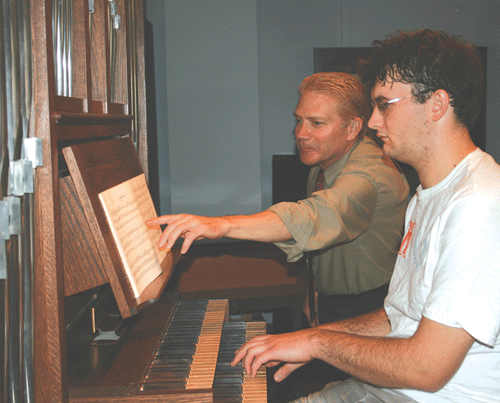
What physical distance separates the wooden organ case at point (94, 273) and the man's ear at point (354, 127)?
35.2 inches

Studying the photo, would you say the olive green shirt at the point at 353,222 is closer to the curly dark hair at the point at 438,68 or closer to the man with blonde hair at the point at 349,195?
the man with blonde hair at the point at 349,195

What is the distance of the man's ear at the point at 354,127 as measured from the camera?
2135 mm

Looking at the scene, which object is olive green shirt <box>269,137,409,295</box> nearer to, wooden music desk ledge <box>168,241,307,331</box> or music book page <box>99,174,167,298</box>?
wooden music desk ledge <box>168,241,307,331</box>

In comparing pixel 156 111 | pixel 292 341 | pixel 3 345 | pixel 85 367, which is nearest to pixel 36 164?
pixel 3 345

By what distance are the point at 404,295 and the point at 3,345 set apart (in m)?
0.92

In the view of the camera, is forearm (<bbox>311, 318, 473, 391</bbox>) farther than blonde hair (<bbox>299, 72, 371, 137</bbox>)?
No

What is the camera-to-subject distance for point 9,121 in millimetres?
917

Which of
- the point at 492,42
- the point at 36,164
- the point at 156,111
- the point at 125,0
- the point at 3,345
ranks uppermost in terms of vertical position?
the point at 492,42

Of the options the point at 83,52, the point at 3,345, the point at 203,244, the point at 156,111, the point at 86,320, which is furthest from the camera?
the point at 156,111

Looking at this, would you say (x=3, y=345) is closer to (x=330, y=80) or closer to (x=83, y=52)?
(x=83, y=52)

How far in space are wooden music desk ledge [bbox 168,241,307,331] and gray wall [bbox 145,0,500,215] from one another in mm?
993

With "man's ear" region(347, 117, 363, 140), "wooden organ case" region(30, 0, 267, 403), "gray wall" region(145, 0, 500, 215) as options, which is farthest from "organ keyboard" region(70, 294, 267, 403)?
"gray wall" region(145, 0, 500, 215)

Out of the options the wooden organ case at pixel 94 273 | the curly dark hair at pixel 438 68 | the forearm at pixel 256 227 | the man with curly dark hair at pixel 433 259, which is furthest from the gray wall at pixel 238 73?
the curly dark hair at pixel 438 68

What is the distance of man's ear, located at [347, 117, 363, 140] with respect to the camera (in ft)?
7.00
